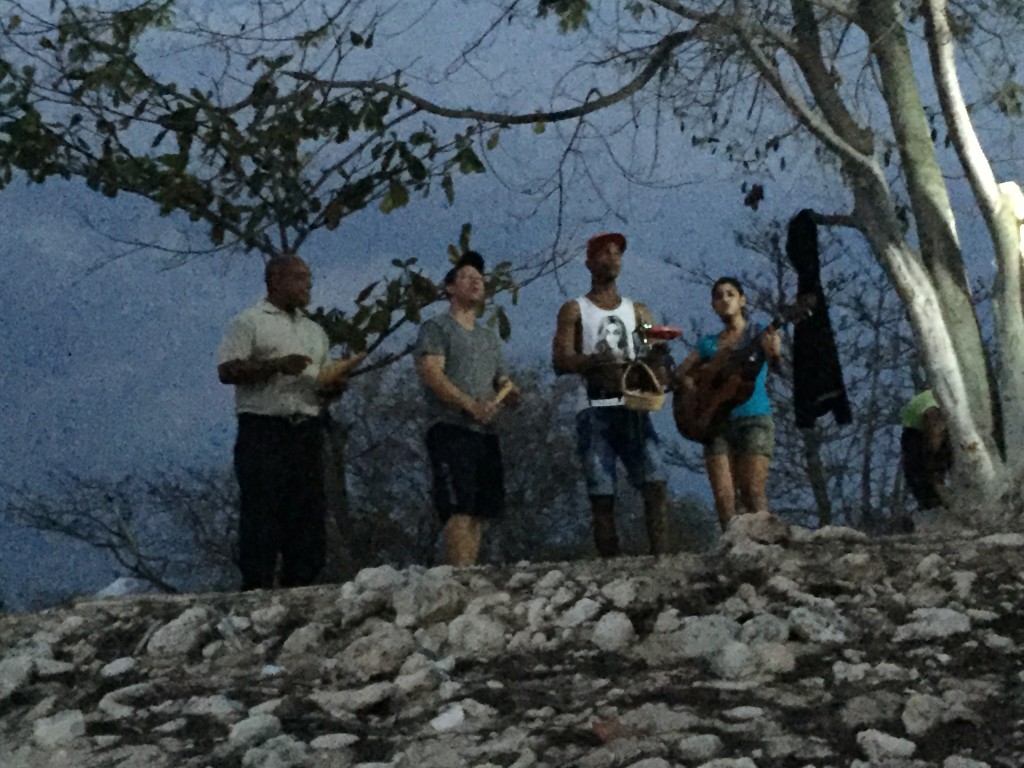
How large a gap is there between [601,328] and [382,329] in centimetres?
175

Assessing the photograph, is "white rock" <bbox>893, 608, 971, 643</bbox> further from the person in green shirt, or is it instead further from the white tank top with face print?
the person in green shirt

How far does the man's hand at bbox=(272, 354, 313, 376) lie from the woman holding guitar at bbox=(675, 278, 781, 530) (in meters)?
1.75

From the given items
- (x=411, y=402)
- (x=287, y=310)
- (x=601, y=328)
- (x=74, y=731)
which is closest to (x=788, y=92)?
(x=601, y=328)

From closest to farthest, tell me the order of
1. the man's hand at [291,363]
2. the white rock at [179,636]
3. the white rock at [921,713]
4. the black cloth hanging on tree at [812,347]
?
the white rock at [921,713] → the white rock at [179,636] → the man's hand at [291,363] → the black cloth hanging on tree at [812,347]

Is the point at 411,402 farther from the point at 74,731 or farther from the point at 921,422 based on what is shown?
the point at 74,731

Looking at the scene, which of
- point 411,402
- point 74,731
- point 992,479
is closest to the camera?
point 74,731

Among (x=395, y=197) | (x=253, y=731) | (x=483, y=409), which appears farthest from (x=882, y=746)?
(x=395, y=197)

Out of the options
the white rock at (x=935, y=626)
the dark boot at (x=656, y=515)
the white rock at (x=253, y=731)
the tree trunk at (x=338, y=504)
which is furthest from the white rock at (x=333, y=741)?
the tree trunk at (x=338, y=504)

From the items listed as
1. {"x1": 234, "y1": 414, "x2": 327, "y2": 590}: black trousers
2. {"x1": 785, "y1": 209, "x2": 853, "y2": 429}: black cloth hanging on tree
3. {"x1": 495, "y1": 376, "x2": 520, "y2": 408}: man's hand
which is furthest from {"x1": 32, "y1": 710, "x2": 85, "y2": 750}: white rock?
{"x1": 785, "y1": 209, "x2": 853, "y2": 429}: black cloth hanging on tree

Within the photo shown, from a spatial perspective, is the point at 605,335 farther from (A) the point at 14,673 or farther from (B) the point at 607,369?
(A) the point at 14,673

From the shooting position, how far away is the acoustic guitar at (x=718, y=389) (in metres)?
6.11

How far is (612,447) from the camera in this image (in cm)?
580

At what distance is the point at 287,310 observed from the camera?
18.9 feet

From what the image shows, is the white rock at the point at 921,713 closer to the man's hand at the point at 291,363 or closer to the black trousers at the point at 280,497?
the man's hand at the point at 291,363
